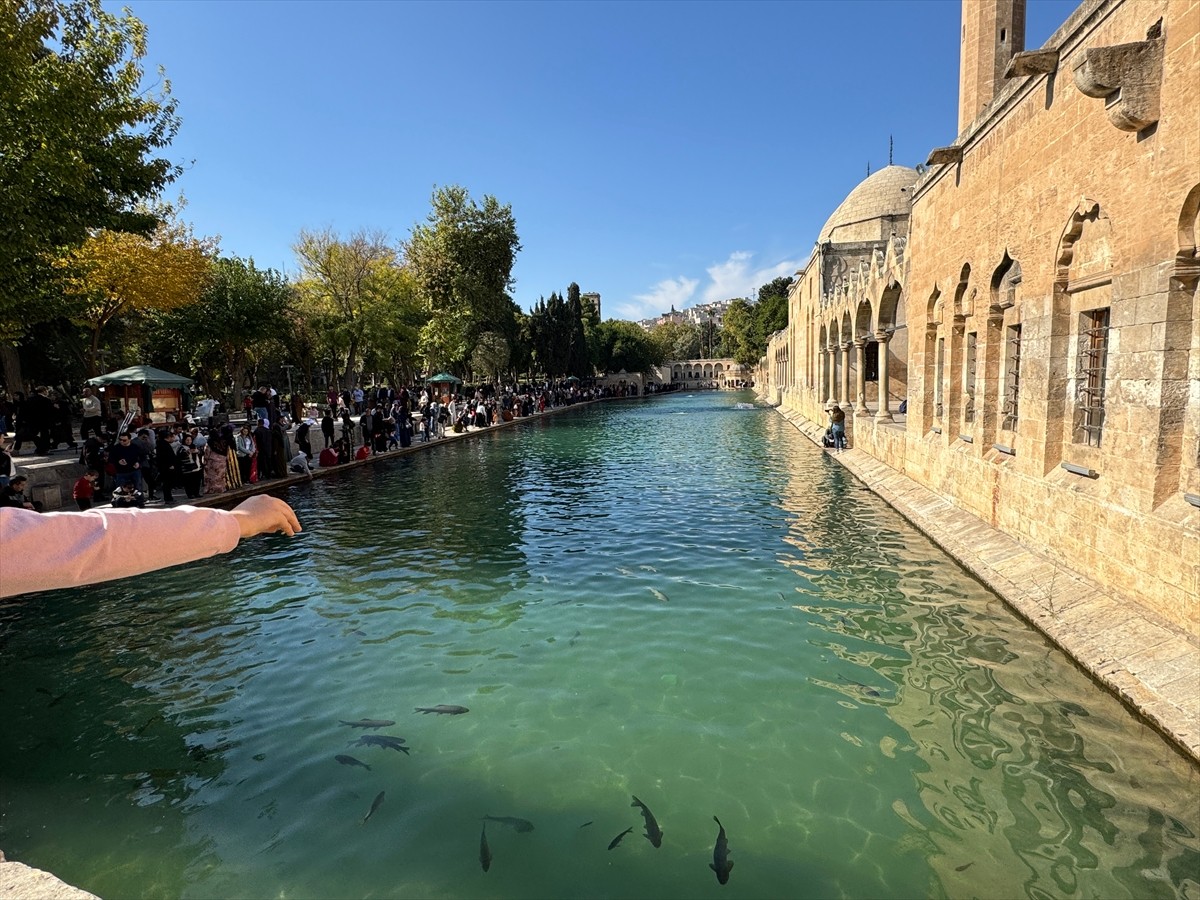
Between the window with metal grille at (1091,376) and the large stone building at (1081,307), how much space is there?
2 cm

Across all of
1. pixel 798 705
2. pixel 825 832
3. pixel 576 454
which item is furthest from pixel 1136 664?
pixel 576 454

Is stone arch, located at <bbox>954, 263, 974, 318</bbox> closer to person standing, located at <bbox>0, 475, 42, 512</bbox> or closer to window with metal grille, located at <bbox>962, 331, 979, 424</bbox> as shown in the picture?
window with metal grille, located at <bbox>962, 331, 979, 424</bbox>

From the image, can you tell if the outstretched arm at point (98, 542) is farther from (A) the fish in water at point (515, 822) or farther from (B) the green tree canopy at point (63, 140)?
(B) the green tree canopy at point (63, 140)

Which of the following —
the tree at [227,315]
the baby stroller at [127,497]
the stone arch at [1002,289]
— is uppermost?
the tree at [227,315]

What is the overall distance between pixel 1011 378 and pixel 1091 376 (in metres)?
2.13

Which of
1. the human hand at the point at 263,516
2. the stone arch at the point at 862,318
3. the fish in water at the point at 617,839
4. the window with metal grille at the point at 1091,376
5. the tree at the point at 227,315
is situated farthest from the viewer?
the tree at the point at 227,315

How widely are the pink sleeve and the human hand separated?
0.37 ft

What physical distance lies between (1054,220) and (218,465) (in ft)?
47.5

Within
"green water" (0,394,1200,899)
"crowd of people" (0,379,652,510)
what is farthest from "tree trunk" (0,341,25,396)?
"green water" (0,394,1200,899)

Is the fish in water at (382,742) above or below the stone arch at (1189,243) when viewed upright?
below

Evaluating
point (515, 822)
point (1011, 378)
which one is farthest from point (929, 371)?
point (515, 822)

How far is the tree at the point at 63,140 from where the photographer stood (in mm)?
10539

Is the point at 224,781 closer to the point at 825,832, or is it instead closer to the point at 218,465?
the point at 825,832

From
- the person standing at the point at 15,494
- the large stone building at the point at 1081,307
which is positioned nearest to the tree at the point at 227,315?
the person standing at the point at 15,494
